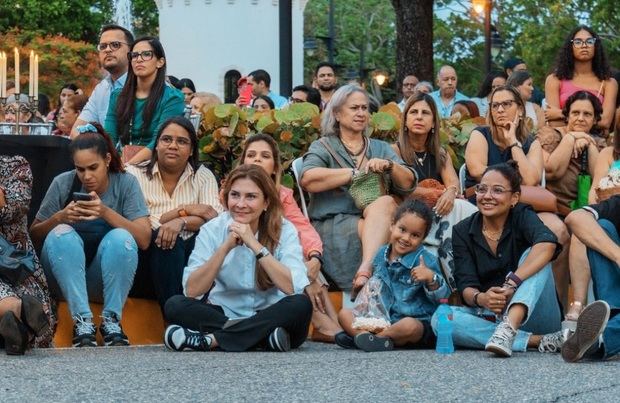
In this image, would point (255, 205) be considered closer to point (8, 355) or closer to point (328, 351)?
point (328, 351)

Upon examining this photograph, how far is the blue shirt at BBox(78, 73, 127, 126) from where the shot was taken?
11.8 metres

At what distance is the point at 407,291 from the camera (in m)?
10.1

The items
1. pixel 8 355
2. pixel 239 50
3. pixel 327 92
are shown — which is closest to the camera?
pixel 8 355

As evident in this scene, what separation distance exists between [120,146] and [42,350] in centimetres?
226

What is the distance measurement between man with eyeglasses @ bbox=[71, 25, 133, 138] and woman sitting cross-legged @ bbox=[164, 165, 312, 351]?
214 centimetres

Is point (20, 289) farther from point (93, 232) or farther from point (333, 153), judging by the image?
point (333, 153)

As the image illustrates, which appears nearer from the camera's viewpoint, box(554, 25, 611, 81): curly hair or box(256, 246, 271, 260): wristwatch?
box(256, 246, 271, 260): wristwatch

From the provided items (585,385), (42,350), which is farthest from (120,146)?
(585,385)

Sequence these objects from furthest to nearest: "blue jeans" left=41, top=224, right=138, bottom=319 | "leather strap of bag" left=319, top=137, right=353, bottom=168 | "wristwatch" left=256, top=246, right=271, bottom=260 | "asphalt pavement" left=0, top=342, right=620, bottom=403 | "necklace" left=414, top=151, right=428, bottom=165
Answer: "necklace" left=414, top=151, right=428, bottom=165
"leather strap of bag" left=319, top=137, right=353, bottom=168
"blue jeans" left=41, top=224, right=138, bottom=319
"wristwatch" left=256, top=246, right=271, bottom=260
"asphalt pavement" left=0, top=342, right=620, bottom=403

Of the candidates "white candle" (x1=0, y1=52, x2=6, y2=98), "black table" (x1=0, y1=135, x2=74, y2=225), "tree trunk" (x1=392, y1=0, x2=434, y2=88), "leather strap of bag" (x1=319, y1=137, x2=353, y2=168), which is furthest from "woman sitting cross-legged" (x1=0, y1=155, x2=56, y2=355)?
"tree trunk" (x1=392, y1=0, x2=434, y2=88)

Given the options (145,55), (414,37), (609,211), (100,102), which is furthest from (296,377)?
(414,37)

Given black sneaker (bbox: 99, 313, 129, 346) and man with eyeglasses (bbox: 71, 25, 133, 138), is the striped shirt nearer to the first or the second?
black sneaker (bbox: 99, 313, 129, 346)

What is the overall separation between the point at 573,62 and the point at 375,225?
3.26m

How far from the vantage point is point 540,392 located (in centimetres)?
763
